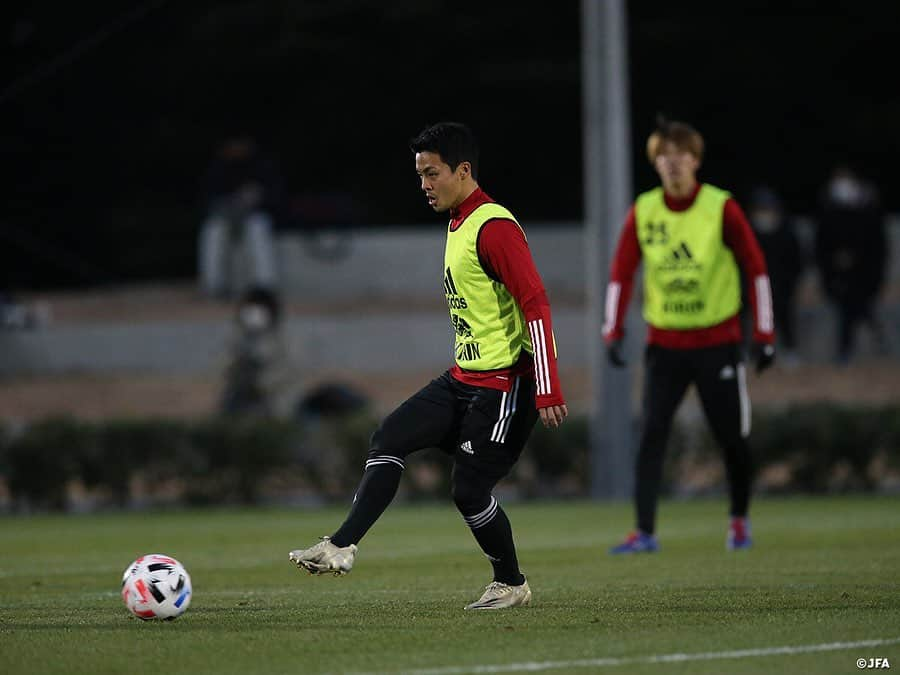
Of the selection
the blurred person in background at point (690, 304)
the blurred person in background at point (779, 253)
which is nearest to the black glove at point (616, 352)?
the blurred person in background at point (690, 304)

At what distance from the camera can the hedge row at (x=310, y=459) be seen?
62.4ft

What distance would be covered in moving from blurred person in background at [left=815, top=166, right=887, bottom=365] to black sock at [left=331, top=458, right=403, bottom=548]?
61.9ft

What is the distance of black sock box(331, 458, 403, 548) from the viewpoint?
7.96m

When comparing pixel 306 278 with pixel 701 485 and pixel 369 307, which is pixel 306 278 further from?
pixel 701 485

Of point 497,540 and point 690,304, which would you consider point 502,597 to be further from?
point 690,304

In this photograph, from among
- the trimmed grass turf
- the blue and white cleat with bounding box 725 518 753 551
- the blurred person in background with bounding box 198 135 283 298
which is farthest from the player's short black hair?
the blurred person in background with bounding box 198 135 283 298

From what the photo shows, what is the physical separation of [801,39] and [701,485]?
1691cm

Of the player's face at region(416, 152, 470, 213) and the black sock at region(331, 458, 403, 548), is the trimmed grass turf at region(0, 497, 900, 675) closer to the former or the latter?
the black sock at region(331, 458, 403, 548)

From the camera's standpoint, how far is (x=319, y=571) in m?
7.73

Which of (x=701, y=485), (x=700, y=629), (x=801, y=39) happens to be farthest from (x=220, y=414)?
(x=801, y=39)

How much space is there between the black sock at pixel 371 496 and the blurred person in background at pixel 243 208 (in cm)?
2120

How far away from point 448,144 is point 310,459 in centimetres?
1163

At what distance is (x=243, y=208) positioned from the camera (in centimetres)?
2930

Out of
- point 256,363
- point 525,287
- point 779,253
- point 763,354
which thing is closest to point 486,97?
point 779,253
